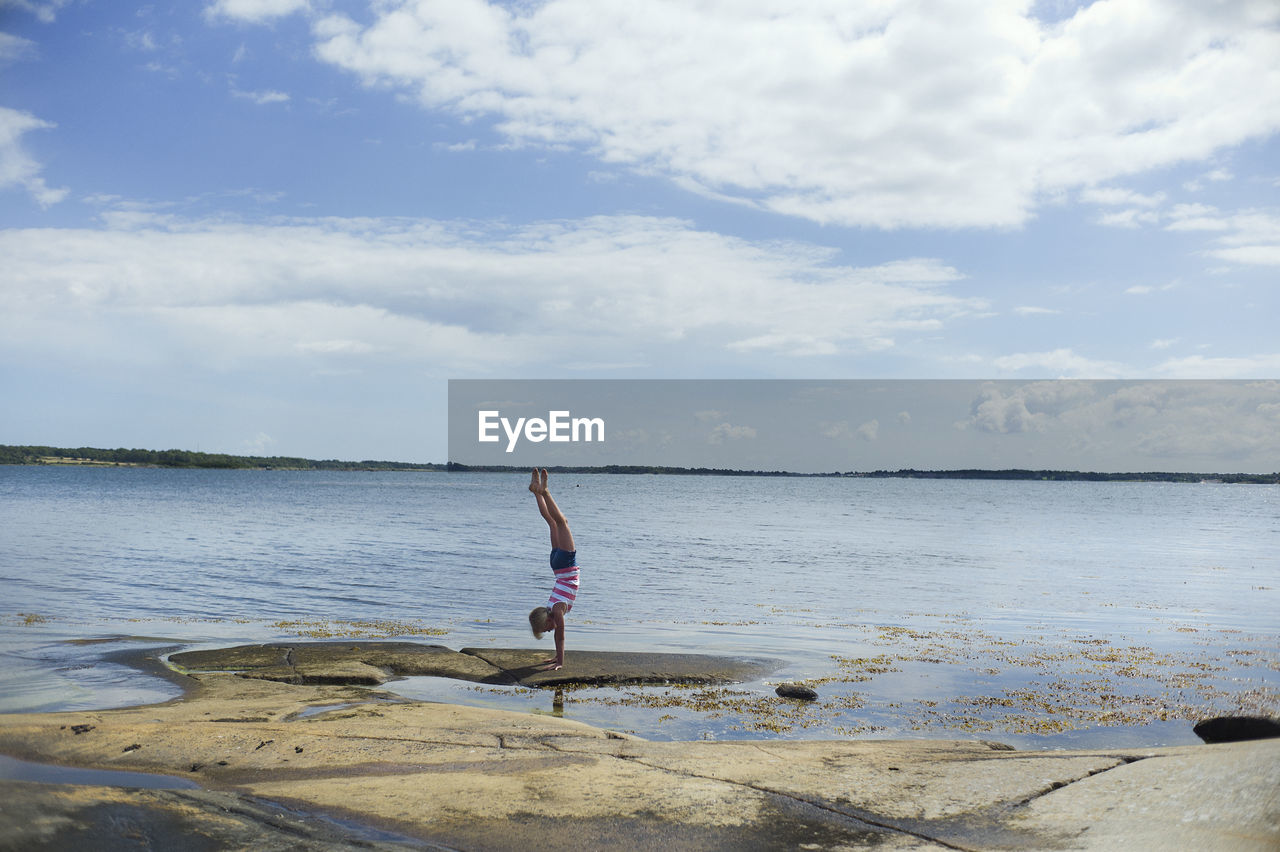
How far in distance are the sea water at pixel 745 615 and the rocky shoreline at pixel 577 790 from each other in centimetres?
244

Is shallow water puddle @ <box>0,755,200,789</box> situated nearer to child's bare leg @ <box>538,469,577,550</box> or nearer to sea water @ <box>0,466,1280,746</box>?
sea water @ <box>0,466,1280,746</box>

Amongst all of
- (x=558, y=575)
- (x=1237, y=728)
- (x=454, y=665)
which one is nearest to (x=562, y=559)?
(x=558, y=575)

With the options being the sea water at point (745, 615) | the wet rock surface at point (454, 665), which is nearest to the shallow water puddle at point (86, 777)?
the sea water at point (745, 615)

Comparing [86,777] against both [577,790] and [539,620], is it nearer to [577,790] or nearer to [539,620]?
[577,790]

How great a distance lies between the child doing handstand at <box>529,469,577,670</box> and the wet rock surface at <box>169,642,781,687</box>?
2.07 feet

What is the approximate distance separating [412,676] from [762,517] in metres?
64.6

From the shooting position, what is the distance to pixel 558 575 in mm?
13992

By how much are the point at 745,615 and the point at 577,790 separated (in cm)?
1565

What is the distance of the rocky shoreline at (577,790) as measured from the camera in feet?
19.9

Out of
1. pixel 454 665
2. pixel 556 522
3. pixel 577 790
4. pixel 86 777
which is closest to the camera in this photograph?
pixel 577 790

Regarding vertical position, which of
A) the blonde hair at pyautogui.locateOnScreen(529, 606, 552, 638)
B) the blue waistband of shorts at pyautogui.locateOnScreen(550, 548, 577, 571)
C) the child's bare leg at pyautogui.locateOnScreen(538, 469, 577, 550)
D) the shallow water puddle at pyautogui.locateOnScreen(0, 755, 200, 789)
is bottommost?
the shallow water puddle at pyautogui.locateOnScreen(0, 755, 200, 789)

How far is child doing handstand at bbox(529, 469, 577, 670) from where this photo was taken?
13.3m

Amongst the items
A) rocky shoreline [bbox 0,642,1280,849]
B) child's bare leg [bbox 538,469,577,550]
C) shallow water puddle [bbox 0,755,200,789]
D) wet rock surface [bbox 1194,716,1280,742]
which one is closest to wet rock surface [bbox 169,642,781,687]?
child's bare leg [bbox 538,469,577,550]

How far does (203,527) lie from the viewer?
49.8 meters
